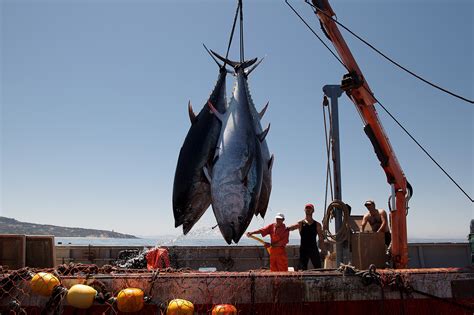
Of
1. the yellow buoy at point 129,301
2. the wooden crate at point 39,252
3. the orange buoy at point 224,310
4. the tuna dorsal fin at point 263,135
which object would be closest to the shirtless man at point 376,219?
the tuna dorsal fin at point 263,135

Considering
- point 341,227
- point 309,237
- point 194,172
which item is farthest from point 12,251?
point 341,227

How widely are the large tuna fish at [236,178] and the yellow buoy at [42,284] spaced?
6.11ft

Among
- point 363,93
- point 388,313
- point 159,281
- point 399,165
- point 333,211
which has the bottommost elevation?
point 388,313

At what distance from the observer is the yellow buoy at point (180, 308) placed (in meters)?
3.70

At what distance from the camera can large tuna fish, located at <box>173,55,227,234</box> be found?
17.1 feet

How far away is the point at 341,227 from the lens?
263 inches

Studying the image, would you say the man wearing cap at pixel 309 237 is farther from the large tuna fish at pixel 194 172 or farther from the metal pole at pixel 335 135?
the large tuna fish at pixel 194 172

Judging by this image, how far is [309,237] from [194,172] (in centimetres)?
241

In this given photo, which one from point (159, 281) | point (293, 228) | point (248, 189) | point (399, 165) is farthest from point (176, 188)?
point (399, 165)

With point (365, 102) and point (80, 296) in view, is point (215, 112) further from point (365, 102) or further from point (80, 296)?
point (80, 296)

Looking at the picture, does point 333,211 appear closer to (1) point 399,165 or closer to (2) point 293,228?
(2) point 293,228

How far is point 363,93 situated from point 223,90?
2111mm

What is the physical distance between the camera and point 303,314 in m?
4.22

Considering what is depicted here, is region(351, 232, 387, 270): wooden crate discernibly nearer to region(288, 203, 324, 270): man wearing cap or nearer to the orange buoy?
region(288, 203, 324, 270): man wearing cap
